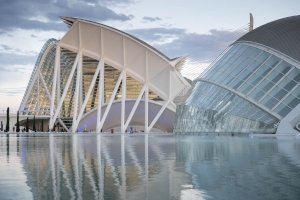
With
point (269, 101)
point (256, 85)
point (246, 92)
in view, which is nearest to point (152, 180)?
point (269, 101)

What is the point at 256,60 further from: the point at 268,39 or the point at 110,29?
the point at 110,29

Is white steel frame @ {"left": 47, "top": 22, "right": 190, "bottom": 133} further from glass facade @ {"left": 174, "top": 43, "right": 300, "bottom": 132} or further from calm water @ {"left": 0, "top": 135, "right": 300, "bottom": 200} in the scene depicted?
calm water @ {"left": 0, "top": 135, "right": 300, "bottom": 200}

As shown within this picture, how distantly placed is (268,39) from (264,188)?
110 feet

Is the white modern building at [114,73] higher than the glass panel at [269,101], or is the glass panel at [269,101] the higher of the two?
the white modern building at [114,73]

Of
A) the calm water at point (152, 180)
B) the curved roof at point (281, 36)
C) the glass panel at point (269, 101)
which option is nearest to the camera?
the calm water at point (152, 180)

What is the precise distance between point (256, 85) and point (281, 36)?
5.50 metres

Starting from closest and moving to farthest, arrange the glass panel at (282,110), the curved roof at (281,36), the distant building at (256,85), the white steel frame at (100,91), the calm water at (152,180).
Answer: the calm water at (152,180) → the glass panel at (282,110) → the distant building at (256,85) → the curved roof at (281,36) → the white steel frame at (100,91)

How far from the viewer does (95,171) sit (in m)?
11.2

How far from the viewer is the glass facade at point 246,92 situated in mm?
36156

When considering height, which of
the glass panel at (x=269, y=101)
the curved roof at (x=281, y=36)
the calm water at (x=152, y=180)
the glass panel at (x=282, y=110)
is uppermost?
the curved roof at (x=281, y=36)

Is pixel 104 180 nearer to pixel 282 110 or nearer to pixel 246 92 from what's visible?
pixel 282 110

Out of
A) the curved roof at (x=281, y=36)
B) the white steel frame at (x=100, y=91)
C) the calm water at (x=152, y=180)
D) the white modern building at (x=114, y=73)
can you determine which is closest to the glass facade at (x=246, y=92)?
the curved roof at (x=281, y=36)

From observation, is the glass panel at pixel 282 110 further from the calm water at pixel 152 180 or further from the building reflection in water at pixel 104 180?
the building reflection in water at pixel 104 180

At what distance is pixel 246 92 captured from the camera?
3819 centimetres
